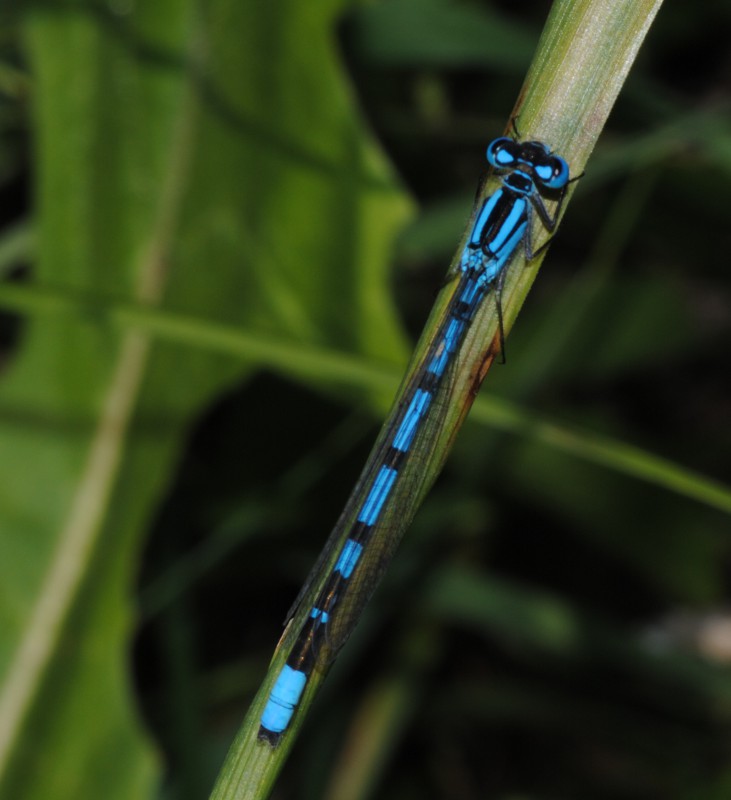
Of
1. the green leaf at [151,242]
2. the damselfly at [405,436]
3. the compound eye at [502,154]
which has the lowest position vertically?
the damselfly at [405,436]

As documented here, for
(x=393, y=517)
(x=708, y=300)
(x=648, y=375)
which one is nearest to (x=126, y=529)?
(x=393, y=517)

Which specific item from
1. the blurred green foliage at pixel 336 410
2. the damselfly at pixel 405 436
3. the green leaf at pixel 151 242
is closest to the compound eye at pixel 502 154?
the damselfly at pixel 405 436

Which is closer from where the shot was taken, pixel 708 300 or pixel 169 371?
pixel 169 371

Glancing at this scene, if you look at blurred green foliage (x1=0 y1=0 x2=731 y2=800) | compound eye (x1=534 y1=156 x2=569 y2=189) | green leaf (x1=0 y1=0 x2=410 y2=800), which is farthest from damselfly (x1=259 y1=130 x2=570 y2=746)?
green leaf (x1=0 y1=0 x2=410 y2=800)

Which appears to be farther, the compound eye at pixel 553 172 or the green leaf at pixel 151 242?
the green leaf at pixel 151 242

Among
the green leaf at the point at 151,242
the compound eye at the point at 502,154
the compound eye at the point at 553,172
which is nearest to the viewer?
the compound eye at the point at 553,172

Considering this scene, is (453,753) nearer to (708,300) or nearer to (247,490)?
(247,490)

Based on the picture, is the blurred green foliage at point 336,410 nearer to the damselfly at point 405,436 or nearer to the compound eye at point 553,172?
the damselfly at point 405,436

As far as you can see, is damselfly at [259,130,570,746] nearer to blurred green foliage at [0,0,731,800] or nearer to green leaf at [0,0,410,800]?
blurred green foliage at [0,0,731,800]
